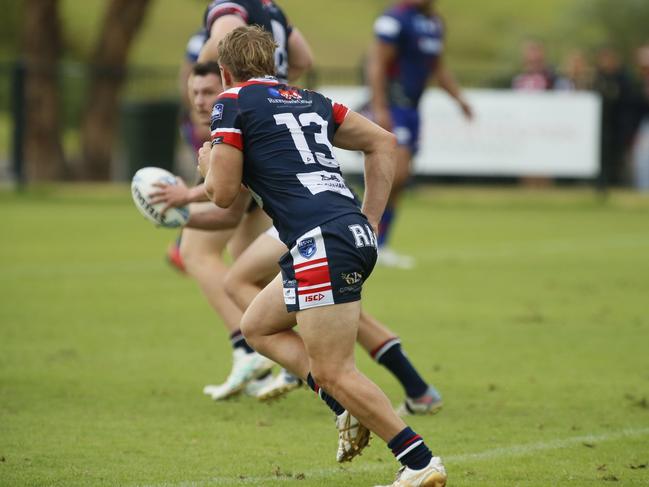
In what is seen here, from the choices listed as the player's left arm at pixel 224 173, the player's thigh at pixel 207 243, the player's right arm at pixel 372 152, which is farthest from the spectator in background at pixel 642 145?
the player's left arm at pixel 224 173

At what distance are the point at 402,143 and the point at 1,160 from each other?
20345 mm

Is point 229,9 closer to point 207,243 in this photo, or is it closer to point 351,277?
point 207,243

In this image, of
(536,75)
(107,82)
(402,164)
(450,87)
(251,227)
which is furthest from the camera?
(107,82)

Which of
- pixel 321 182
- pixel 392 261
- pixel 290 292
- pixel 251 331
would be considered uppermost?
pixel 321 182

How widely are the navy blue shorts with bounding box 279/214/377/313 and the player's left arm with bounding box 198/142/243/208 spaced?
0.35 meters

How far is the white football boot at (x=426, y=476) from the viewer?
4.85 metres

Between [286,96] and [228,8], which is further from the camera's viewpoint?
[228,8]

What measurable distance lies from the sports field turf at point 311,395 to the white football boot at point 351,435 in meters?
0.18

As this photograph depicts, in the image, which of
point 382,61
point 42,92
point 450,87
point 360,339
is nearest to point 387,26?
point 382,61

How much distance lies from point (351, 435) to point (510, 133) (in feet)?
51.9

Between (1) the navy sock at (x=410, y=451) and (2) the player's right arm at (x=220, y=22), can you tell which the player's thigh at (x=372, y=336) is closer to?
(1) the navy sock at (x=410, y=451)

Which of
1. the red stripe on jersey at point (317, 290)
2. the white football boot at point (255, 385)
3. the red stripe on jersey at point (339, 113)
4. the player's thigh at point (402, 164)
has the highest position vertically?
the red stripe on jersey at point (339, 113)

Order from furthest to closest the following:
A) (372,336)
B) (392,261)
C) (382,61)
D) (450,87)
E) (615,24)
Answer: (615,24) < (392,261) < (382,61) < (450,87) < (372,336)

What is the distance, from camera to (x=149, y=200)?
20.7 feet
